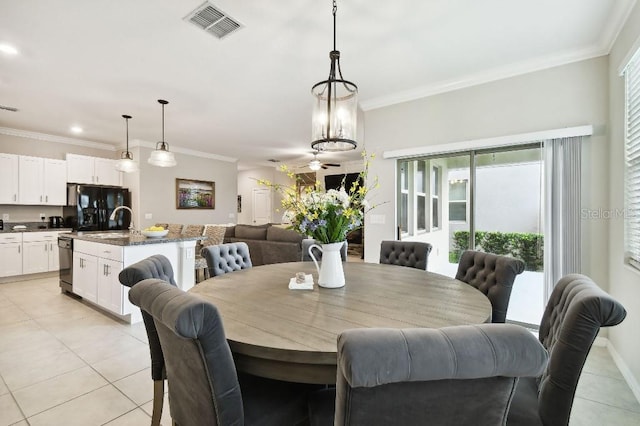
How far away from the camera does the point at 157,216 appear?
6.77m

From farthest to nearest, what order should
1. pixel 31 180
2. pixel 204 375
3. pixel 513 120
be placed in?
1. pixel 31 180
2. pixel 513 120
3. pixel 204 375

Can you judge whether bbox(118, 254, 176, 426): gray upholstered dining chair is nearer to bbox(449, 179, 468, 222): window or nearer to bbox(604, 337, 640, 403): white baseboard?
bbox(604, 337, 640, 403): white baseboard

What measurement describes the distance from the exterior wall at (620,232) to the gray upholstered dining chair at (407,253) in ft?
4.65

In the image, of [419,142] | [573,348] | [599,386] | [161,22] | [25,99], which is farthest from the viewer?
[25,99]

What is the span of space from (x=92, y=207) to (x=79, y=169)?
0.89 meters

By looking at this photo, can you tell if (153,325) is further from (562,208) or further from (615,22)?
(615,22)

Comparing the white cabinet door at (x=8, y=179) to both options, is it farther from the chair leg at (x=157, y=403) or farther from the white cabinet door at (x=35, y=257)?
the chair leg at (x=157, y=403)

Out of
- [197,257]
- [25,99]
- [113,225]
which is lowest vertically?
[197,257]

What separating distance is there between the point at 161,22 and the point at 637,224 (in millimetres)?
3976

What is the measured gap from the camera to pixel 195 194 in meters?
7.53

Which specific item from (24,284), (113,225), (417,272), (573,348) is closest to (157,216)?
(113,225)

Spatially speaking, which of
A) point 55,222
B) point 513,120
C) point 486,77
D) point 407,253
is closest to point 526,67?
point 486,77

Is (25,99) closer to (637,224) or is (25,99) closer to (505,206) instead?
(505,206)

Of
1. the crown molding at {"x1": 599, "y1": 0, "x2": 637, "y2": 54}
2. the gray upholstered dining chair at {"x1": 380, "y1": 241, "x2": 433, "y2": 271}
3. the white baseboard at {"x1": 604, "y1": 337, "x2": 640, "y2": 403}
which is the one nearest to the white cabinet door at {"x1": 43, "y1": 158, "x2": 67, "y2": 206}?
→ the gray upholstered dining chair at {"x1": 380, "y1": 241, "x2": 433, "y2": 271}
